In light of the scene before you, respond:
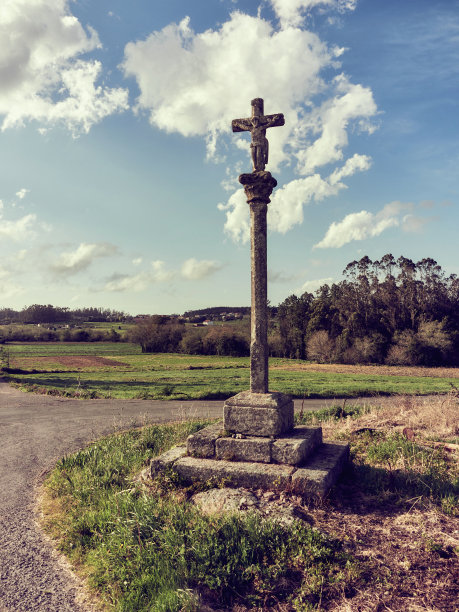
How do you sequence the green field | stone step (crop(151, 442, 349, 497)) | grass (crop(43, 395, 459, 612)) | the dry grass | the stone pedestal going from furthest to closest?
the green field → the dry grass → the stone pedestal → stone step (crop(151, 442, 349, 497)) → grass (crop(43, 395, 459, 612))

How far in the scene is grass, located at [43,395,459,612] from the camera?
3600 millimetres

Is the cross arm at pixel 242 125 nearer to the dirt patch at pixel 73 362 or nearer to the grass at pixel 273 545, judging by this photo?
the grass at pixel 273 545

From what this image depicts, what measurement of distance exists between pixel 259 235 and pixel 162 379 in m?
23.9

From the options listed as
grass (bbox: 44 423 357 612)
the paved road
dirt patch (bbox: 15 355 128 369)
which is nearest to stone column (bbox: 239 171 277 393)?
grass (bbox: 44 423 357 612)

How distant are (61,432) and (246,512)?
8.70 m

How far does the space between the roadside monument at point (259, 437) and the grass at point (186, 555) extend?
886mm

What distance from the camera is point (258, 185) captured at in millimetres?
7023

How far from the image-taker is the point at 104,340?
71.9m

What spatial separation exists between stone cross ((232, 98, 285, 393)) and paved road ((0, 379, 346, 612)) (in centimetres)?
384

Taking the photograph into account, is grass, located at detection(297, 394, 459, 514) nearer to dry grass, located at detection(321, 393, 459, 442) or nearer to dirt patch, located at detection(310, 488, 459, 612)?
dry grass, located at detection(321, 393, 459, 442)

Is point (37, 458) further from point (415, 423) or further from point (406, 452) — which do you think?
point (415, 423)

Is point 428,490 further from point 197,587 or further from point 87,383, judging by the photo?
point 87,383

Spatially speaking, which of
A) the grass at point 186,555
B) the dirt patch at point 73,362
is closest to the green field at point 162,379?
the dirt patch at point 73,362

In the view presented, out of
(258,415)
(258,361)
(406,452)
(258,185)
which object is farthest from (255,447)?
(258,185)
